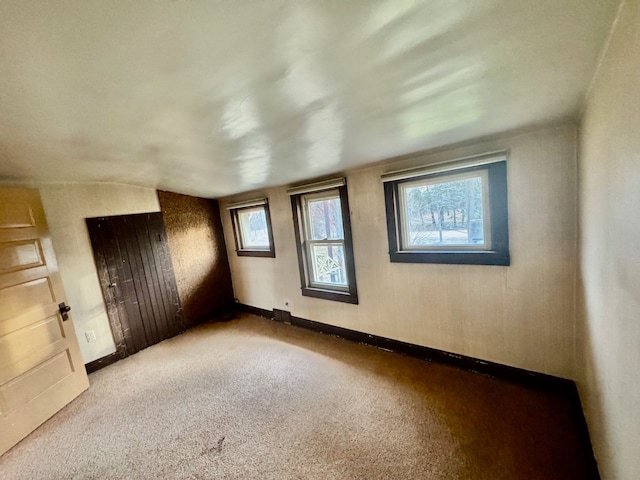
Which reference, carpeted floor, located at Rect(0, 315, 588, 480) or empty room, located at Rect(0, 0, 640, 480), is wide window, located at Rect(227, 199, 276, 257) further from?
carpeted floor, located at Rect(0, 315, 588, 480)

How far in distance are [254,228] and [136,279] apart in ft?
5.24

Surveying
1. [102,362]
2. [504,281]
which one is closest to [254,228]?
[102,362]

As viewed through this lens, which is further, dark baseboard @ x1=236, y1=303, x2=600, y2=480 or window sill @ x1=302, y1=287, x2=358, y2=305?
window sill @ x1=302, y1=287, x2=358, y2=305

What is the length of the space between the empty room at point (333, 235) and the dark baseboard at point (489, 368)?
17 millimetres

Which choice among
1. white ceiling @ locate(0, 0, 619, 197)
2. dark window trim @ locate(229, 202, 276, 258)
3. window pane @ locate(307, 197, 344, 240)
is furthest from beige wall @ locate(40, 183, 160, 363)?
window pane @ locate(307, 197, 344, 240)

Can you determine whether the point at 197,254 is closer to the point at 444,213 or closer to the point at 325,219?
the point at 325,219

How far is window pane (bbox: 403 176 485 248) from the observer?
210 centimetres

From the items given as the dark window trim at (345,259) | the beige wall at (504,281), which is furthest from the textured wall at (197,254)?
the beige wall at (504,281)

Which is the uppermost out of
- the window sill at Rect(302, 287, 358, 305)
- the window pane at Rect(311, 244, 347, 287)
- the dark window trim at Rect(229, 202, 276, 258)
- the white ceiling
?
the white ceiling

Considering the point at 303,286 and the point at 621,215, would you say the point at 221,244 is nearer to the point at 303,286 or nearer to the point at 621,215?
the point at 303,286

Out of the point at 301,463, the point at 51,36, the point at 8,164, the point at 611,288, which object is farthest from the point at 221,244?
the point at 611,288

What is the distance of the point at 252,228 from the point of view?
13.2 feet

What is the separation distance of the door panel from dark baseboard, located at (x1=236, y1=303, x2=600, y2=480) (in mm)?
2438

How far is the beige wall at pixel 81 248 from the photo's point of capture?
2760 mm
